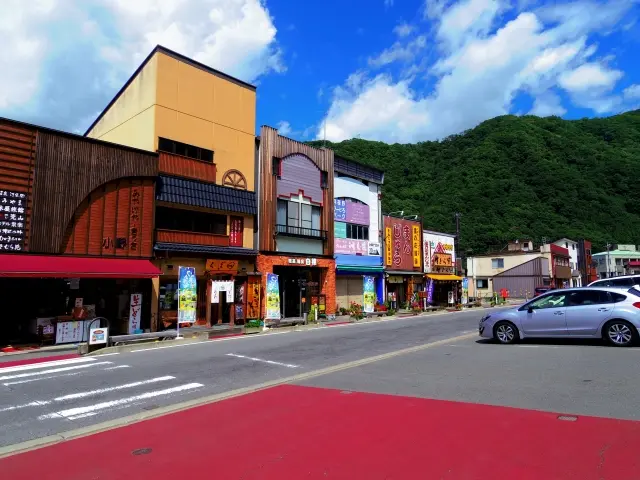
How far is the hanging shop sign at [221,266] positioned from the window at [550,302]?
1478cm

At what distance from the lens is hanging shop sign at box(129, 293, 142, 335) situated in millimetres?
18672

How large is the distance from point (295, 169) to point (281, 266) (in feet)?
20.1

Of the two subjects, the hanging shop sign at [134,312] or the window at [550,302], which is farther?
the hanging shop sign at [134,312]

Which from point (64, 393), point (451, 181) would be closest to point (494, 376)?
point (64, 393)

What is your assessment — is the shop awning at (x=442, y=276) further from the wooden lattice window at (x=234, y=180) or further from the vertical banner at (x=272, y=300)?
the wooden lattice window at (x=234, y=180)

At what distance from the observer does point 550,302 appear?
12.4 metres

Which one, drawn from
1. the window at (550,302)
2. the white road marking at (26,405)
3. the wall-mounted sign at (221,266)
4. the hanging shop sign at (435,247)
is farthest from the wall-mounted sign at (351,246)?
the white road marking at (26,405)

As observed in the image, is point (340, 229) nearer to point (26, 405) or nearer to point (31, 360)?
point (31, 360)

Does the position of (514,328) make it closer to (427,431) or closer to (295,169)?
(427,431)

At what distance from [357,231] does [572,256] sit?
5291 cm

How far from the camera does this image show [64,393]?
8.52 meters

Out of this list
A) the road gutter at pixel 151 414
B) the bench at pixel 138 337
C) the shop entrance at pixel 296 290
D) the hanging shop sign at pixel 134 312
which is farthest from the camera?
the shop entrance at pixel 296 290

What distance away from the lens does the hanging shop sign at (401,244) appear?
35156 millimetres

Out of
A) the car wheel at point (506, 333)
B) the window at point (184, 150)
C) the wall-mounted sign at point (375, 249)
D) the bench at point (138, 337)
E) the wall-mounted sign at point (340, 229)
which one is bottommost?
the bench at point (138, 337)
